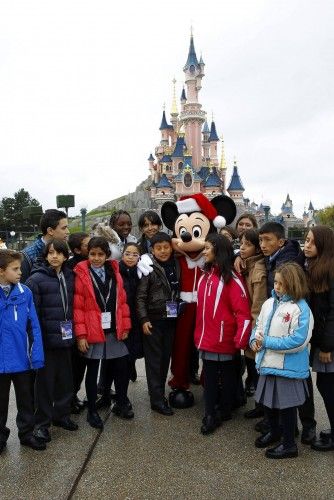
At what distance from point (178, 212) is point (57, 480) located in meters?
2.88

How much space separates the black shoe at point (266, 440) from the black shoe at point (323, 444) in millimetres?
278

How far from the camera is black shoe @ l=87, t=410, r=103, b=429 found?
11.8ft

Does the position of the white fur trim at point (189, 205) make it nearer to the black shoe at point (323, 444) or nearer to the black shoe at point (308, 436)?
the black shoe at point (308, 436)

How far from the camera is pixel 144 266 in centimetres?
396

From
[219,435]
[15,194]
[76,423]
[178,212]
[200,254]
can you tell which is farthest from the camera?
[15,194]

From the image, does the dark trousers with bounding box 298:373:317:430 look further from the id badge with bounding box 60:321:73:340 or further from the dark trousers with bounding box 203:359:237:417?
the id badge with bounding box 60:321:73:340

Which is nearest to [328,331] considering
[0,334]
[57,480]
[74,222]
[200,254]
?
[200,254]

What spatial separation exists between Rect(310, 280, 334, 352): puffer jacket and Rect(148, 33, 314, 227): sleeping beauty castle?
45.7 m

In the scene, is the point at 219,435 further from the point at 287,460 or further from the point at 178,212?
the point at 178,212

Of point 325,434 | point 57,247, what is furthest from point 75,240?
point 325,434

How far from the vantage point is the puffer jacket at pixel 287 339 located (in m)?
2.98

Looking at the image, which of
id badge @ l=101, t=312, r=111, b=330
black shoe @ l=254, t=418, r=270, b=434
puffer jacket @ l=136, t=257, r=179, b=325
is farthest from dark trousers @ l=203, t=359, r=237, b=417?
id badge @ l=101, t=312, r=111, b=330

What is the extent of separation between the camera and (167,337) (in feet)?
13.5

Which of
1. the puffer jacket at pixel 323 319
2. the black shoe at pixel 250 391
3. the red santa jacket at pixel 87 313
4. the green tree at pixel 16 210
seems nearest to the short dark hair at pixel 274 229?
the puffer jacket at pixel 323 319
